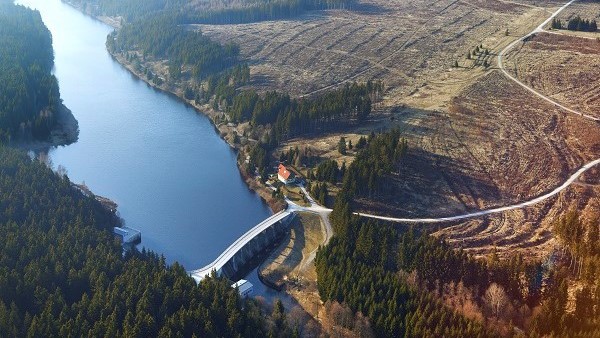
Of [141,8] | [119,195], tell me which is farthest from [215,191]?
[141,8]

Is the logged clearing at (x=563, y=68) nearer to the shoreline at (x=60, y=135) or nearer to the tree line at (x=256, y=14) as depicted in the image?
the tree line at (x=256, y=14)

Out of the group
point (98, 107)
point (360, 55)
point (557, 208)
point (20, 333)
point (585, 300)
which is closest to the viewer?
point (20, 333)

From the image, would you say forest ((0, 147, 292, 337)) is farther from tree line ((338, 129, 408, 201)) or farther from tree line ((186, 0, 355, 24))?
tree line ((186, 0, 355, 24))

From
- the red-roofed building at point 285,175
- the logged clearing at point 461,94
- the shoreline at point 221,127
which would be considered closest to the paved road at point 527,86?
the logged clearing at point 461,94

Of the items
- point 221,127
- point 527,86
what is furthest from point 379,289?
point 527,86

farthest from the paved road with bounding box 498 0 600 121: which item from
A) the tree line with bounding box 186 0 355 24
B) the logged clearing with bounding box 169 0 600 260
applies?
the tree line with bounding box 186 0 355 24

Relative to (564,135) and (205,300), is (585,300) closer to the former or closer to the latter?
(205,300)

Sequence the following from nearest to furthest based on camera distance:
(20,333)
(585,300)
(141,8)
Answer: (20,333) < (585,300) < (141,8)
